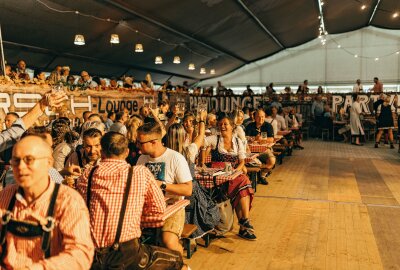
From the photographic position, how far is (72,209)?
169cm

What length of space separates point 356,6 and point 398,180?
10405mm

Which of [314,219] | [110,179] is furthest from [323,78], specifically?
[110,179]

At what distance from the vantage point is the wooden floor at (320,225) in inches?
152

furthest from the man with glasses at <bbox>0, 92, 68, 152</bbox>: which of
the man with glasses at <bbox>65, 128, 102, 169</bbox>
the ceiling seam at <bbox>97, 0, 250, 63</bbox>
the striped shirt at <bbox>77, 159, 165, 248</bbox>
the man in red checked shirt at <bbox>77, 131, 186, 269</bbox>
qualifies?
the ceiling seam at <bbox>97, 0, 250, 63</bbox>

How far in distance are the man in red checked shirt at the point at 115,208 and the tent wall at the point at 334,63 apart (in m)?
19.6

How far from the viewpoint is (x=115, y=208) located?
2.29 m

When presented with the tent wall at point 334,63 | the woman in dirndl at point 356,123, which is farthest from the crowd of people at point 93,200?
the tent wall at point 334,63

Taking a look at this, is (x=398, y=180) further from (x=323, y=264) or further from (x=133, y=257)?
(x=133, y=257)

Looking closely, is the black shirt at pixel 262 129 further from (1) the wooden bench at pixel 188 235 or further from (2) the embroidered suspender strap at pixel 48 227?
(2) the embroidered suspender strap at pixel 48 227

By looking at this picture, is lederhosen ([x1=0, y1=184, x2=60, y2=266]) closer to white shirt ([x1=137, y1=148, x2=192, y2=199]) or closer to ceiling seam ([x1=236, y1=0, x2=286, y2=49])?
white shirt ([x1=137, y1=148, x2=192, y2=199])

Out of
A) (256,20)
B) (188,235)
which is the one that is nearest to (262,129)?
(188,235)

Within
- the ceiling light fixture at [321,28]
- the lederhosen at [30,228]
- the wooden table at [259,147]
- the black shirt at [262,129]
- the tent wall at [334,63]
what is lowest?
the wooden table at [259,147]

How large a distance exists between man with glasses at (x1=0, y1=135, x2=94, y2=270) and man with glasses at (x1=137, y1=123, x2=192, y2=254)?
145cm

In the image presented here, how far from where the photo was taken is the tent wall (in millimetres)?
19250
